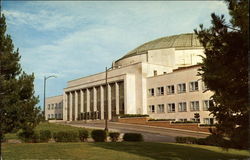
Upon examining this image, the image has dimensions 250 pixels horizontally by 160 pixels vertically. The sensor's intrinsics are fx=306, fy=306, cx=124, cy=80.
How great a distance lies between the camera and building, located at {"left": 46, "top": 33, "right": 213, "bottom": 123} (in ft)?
179

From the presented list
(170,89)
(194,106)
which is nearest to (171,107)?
(170,89)

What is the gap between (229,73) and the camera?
12742mm

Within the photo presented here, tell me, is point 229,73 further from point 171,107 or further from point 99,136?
point 171,107

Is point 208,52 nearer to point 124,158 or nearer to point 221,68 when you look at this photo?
point 221,68

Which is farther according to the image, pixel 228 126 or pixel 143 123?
pixel 143 123

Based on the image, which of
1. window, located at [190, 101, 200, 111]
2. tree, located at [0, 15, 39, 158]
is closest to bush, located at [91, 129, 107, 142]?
tree, located at [0, 15, 39, 158]

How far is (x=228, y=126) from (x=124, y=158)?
561cm

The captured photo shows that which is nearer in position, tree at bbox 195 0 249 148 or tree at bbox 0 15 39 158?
tree at bbox 195 0 249 148

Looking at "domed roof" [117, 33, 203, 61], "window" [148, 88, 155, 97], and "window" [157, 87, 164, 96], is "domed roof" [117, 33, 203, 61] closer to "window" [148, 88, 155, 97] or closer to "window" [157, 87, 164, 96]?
"window" [148, 88, 155, 97]

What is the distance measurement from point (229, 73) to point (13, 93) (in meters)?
10.5

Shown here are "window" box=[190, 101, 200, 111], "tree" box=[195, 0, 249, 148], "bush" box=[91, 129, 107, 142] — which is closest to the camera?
"tree" box=[195, 0, 249, 148]

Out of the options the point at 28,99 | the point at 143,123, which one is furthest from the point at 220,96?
the point at 143,123

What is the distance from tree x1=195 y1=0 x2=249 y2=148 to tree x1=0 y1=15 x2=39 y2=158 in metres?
9.25

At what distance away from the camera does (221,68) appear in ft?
42.4
